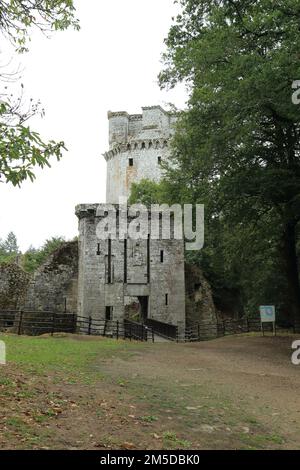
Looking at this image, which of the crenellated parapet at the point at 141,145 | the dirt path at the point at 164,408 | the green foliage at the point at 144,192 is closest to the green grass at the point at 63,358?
the dirt path at the point at 164,408

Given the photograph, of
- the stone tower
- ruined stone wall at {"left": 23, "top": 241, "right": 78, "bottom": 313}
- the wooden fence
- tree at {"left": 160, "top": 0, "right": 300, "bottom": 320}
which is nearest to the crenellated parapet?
the stone tower

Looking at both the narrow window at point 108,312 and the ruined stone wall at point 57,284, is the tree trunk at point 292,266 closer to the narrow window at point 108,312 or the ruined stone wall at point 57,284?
the narrow window at point 108,312

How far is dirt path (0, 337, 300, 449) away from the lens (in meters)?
5.73

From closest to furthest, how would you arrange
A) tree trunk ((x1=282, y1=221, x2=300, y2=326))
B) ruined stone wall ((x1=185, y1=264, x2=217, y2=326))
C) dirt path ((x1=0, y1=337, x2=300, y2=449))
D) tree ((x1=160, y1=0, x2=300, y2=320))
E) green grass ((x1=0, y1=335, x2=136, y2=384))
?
1. dirt path ((x1=0, y1=337, x2=300, y2=449))
2. green grass ((x1=0, y1=335, x2=136, y2=384))
3. tree ((x1=160, y1=0, x2=300, y2=320))
4. tree trunk ((x1=282, y1=221, x2=300, y2=326))
5. ruined stone wall ((x1=185, y1=264, x2=217, y2=326))

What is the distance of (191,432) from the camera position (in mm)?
6254

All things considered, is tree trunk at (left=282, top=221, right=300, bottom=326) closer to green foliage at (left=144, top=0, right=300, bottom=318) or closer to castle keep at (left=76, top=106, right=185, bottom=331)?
green foliage at (left=144, top=0, right=300, bottom=318)

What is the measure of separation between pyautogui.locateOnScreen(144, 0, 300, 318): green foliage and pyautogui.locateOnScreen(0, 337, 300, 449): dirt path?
24.7 ft

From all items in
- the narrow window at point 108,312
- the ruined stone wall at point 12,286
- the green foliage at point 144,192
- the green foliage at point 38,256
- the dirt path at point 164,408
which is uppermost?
the green foliage at point 144,192

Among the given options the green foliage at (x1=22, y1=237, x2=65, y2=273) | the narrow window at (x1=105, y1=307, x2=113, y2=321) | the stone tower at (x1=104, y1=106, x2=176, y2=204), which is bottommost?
the narrow window at (x1=105, y1=307, x2=113, y2=321)

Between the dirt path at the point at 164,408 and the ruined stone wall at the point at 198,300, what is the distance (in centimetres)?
1955

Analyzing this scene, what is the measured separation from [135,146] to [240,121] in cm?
4987

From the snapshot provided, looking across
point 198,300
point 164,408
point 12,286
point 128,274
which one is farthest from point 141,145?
point 164,408

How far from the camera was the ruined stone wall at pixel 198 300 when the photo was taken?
3303 centimetres
